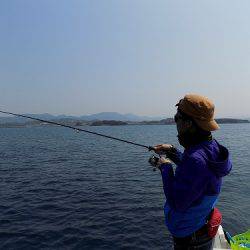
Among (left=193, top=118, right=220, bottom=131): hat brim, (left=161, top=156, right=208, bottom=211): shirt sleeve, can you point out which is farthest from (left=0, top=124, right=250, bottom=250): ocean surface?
(left=193, top=118, right=220, bottom=131): hat brim

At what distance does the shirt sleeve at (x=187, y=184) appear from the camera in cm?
405

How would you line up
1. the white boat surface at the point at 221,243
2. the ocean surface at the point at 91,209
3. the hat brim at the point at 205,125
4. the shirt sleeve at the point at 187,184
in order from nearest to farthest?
the shirt sleeve at the point at 187,184, the hat brim at the point at 205,125, the white boat surface at the point at 221,243, the ocean surface at the point at 91,209

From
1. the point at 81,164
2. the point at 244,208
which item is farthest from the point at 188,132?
the point at 81,164

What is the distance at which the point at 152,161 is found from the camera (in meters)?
5.09

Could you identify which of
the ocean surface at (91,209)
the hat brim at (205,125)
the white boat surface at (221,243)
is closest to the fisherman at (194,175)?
the hat brim at (205,125)

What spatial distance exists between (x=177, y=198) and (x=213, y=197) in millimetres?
666

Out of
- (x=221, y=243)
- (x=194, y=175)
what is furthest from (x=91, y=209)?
(x=194, y=175)

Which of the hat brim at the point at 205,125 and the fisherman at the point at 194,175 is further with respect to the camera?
the hat brim at the point at 205,125

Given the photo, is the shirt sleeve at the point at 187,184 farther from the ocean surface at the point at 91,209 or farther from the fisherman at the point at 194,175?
the ocean surface at the point at 91,209

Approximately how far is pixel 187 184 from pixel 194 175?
136 millimetres

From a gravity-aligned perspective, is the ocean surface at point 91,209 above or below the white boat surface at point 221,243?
below

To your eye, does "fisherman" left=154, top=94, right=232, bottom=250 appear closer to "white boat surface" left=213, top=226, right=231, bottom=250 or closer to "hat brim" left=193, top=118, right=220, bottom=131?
"hat brim" left=193, top=118, right=220, bottom=131

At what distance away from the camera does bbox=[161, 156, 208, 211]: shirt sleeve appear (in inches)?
159

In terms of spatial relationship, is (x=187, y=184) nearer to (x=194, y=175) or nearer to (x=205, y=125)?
(x=194, y=175)
